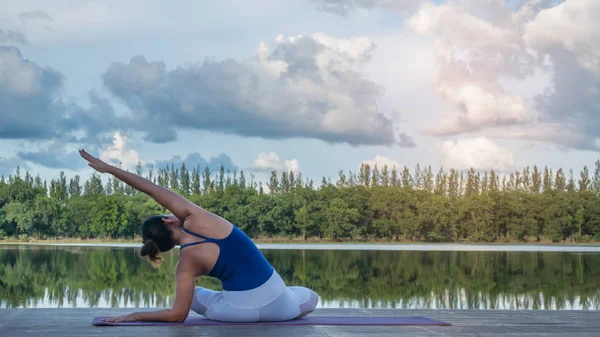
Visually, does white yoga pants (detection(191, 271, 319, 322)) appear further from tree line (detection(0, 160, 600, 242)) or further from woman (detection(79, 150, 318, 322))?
tree line (detection(0, 160, 600, 242))

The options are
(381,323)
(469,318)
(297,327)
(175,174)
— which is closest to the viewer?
(297,327)

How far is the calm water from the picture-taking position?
58.7 feet

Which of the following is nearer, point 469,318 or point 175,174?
point 469,318

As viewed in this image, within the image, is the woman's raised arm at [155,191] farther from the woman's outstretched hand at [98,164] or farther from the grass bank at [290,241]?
the grass bank at [290,241]

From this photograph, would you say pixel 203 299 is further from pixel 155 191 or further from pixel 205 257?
pixel 155 191

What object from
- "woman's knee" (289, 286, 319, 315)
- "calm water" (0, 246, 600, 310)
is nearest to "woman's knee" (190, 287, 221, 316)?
"woman's knee" (289, 286, 319, 315)

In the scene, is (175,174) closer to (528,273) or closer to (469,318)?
(528,273)

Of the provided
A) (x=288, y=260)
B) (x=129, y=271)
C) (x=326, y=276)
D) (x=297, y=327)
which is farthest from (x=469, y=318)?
(x=288, y=260)

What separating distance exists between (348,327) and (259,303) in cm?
73

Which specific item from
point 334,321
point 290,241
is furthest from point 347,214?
point 334,321

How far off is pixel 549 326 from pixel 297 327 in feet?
6.90

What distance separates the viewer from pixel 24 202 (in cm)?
5741

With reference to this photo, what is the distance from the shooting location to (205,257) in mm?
5461

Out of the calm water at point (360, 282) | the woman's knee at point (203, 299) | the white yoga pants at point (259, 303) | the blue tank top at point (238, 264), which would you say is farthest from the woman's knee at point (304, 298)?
the calm water at point (360, 282)
